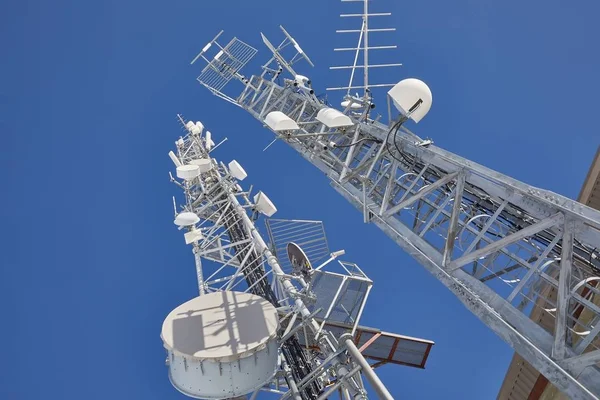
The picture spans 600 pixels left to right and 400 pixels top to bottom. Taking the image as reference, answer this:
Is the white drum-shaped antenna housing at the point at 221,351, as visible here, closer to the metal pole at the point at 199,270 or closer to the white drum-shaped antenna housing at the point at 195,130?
the metal pole at the point at 199,270

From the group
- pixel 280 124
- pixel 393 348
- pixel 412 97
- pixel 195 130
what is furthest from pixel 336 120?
pixel 195 130

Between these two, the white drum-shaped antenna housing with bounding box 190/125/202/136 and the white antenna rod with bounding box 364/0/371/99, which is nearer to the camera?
the white antenna rod with bounding box 364/0/371/99

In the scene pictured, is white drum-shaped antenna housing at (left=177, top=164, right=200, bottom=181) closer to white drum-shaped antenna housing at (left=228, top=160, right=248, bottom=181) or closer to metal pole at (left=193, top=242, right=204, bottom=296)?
white drum-shaped antenna housing at (left=228, top=160, right=248, bottom=181)

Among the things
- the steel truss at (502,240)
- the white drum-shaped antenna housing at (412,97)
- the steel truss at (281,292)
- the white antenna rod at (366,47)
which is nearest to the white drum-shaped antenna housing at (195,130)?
the steel truss at (281,292)

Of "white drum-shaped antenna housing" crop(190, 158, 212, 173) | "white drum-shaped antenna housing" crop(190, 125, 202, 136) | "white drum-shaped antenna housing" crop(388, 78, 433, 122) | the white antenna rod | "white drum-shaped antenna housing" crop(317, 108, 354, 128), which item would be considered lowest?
"white drum-shaped antenna housing" crop(190, 158, 212, 173)

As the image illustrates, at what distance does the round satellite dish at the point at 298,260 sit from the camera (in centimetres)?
1084

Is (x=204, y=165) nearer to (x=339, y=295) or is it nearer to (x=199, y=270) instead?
(x=199, y=270)

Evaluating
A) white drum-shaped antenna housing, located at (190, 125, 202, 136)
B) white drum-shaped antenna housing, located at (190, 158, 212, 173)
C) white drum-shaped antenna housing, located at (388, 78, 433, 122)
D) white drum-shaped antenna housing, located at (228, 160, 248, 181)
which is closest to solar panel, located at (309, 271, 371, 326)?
white drum-shaped antenna housing, located at (388, 78, 433, 122)

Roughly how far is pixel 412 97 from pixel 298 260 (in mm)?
4839

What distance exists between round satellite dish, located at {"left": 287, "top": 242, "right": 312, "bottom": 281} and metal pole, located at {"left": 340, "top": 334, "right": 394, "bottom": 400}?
3682mm

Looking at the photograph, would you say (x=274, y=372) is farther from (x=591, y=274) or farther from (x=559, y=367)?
(x=591, y=274)

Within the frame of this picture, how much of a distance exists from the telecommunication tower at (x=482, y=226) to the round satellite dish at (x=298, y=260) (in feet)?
5.61

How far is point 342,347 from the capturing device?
24.1 feet

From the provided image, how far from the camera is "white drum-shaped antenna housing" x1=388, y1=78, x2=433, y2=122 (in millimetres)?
8242
